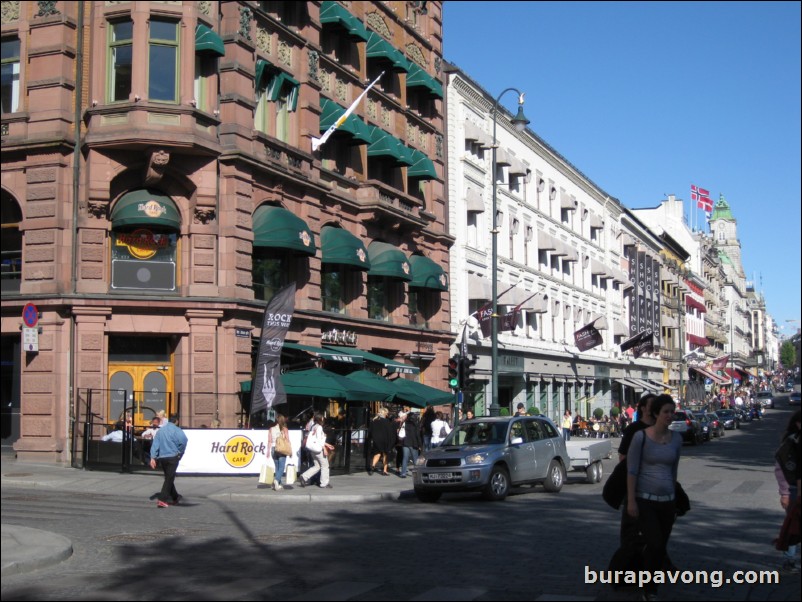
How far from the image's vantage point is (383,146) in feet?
118

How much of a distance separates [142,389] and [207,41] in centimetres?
966

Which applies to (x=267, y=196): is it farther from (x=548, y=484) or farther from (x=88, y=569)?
(x=88, y=569)

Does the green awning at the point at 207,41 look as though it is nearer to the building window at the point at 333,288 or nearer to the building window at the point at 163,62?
the building window at the point at 163,62

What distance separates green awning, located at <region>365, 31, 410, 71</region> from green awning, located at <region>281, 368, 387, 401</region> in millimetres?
14658

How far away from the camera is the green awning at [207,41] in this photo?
1052 inches

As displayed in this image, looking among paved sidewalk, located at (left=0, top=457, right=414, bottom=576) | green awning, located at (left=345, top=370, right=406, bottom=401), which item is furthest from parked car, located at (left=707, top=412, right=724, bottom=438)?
paved sidewalk, located at (left=0, top=457, right=414, bottom=576)

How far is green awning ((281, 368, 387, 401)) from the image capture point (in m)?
26.1

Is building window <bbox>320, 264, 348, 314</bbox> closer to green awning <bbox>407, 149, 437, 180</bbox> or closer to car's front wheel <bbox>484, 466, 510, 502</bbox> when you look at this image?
green awning <bbox>407, 149, 437, 180</bbox>

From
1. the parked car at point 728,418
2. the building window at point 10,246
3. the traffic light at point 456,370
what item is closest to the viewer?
the building window at point 10,246

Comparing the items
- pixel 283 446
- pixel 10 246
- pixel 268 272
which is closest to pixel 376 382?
pixel 268 272

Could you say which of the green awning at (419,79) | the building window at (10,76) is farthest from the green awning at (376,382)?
the green awning at (419,79)

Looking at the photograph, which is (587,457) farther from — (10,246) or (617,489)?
(10,246)

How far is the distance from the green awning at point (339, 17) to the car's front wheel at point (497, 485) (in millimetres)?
18704

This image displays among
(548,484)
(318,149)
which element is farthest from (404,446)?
(318,149)
